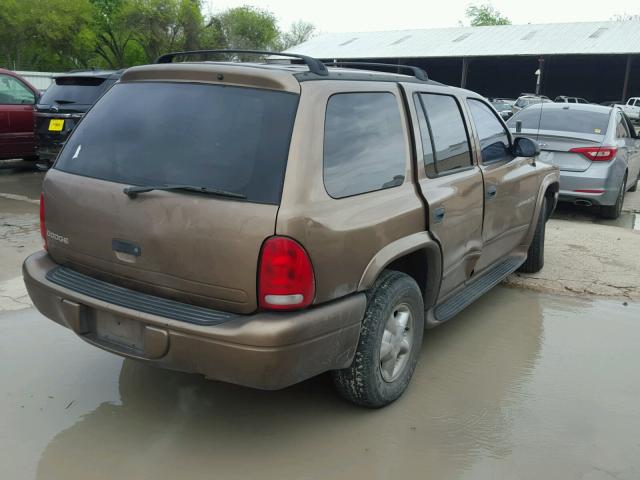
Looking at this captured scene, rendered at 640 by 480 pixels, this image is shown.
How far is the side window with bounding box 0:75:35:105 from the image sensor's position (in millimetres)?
9914

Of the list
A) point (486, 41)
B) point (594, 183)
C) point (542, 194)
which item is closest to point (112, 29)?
point (486, 41)

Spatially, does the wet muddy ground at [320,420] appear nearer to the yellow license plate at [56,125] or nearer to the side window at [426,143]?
the side window at [426,143]

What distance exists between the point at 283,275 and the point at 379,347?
782 millimetres

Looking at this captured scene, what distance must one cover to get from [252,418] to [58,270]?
127 centimetres

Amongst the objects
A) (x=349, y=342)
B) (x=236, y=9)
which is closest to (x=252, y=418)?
(x=349, y=342)

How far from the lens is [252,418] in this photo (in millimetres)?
3250

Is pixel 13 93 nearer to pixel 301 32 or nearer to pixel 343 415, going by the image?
pixel 343 415

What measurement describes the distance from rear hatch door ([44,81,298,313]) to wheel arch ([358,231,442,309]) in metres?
0.75

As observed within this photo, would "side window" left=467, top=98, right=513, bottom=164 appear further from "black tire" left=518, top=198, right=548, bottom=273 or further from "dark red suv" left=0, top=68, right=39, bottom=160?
"dark red suv" left=0, top=68, right=39, bottom=160

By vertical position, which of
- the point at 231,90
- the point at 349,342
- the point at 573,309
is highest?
the point at 231,90

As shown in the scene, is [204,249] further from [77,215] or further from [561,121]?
[561,121]

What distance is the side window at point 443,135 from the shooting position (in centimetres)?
367

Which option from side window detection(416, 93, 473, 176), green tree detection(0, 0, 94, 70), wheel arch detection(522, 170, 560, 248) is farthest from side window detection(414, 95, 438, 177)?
green tree detection(0, 0, 94, 70)

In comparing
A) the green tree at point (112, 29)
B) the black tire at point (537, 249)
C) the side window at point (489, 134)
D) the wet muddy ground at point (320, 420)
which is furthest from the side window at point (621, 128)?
the green tree at point (112, 29)
